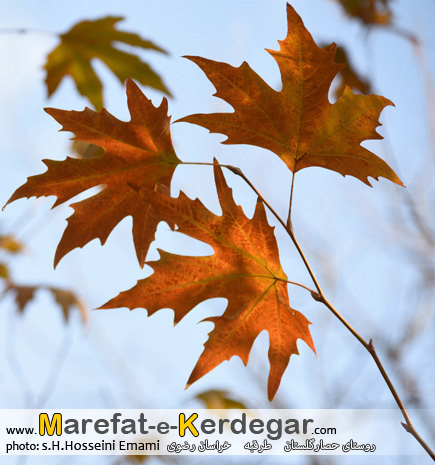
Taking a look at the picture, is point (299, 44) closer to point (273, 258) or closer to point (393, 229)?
point (273, 258)

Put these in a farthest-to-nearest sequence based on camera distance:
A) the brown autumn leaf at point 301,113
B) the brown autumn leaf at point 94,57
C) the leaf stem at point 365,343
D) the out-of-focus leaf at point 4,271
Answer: the out-of-focus leaf at point 4,271 → the brown autumn leaf at point 94,57 → the brown autumn leaf at point 301,113 → the leaf stem at point 365,343

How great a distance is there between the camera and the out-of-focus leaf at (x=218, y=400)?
301cm

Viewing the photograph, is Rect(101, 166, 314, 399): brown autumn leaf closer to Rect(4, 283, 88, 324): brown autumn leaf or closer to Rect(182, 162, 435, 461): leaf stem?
Rect(182, 162, 435, 461): leaf stem

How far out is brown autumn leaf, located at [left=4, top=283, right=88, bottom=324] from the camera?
267cm

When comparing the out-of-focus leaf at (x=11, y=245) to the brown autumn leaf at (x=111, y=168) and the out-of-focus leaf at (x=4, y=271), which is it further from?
the brown autumn leaf at (x=111, y=168)

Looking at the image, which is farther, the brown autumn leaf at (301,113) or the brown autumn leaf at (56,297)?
the brown autumn leaf at (56,297)

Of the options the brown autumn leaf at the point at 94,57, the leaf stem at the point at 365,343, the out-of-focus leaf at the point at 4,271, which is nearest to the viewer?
the leaf stem at the point at 365,343

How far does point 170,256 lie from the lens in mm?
746

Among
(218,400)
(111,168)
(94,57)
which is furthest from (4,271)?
(111,168)

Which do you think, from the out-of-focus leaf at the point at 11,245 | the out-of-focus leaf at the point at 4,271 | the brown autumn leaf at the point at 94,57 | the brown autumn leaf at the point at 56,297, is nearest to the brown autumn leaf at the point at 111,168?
the brown autumn leaf at the point at 94,57

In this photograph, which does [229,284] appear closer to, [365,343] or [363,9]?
[365,343]

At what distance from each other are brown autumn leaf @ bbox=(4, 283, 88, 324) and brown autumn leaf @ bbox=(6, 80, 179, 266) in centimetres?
197

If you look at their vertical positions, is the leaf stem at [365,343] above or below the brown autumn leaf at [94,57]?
below

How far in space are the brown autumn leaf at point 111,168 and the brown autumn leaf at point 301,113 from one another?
8cm
